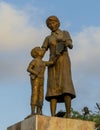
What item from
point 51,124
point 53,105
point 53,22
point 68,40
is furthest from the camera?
point 53,22

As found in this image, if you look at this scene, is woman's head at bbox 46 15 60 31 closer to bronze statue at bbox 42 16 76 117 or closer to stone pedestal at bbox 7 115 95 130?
bronze statue at bbox 42 16 76 117

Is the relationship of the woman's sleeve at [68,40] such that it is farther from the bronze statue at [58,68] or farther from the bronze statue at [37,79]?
the bronze statue at [37,79]

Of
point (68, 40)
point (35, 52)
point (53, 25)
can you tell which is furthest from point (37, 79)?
point (53, 25)

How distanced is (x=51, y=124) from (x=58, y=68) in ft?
6.16

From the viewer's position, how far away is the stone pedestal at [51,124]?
43.4 feet

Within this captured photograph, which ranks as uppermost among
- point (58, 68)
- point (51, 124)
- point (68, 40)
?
point (68, 40)

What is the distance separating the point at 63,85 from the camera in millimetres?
14500

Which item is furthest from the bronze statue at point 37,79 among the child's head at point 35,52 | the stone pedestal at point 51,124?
the stone pedestal at point 51,124

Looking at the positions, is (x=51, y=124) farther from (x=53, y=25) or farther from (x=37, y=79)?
(x=53, y=25)

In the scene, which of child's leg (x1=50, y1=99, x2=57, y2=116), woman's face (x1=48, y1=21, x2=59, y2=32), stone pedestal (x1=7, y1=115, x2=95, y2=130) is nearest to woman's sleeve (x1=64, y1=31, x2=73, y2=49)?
woman's face (x1=48, y1=21, x2=59, y2=32)

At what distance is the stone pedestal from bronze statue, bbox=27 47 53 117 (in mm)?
542

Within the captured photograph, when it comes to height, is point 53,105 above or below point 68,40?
below

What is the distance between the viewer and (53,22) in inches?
592

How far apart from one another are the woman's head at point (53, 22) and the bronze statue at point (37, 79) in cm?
88
